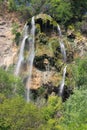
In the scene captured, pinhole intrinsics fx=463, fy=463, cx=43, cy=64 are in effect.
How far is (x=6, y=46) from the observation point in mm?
55188

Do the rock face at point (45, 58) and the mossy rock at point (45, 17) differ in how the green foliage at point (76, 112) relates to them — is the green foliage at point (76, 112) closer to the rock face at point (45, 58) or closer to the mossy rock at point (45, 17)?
the rock face at point (45, 58)

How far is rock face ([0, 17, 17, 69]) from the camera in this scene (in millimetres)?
52031

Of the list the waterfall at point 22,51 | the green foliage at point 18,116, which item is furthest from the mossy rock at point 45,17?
the green foliage at point 18,116

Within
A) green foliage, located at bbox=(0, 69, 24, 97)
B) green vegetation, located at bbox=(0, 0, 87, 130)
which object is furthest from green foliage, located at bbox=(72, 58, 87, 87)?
green foliage, located at bbox=(0, 69, 24, 97)

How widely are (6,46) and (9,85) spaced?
15261 mm

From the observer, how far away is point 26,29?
5316 cm

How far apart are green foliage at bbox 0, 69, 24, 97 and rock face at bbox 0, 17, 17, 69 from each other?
9.25 metres

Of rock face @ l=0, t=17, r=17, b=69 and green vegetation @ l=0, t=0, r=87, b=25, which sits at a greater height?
green vegetation @ l=0, t=0, r=87, b=25

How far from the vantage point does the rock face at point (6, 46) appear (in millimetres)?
52031

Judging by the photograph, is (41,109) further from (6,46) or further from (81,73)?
(6,46)

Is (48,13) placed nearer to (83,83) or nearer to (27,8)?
(27,8)

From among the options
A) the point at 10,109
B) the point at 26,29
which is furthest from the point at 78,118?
the point at 26,29

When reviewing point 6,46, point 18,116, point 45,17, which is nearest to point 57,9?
point 45,17

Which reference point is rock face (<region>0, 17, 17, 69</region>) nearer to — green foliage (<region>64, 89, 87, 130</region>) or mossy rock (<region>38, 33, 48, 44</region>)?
mossy rock (<region>38, 33, 48, 44</region>)
